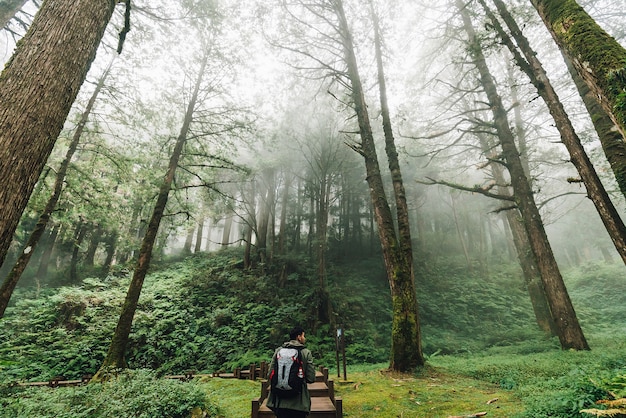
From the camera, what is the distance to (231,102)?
11312 mm

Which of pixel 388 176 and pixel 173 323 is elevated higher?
pixel 388 176

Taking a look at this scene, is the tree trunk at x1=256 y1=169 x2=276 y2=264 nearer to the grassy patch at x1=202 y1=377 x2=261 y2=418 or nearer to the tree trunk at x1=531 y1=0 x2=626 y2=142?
the grassy patch at x1=202 y1=377 x2=261 y2=418

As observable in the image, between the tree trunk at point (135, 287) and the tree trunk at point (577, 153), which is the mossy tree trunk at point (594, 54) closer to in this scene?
the tree trunk at point (577, 153)

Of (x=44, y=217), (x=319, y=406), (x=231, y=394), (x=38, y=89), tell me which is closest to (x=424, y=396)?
(x=319, y=406)

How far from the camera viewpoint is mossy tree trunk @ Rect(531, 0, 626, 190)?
307 cm

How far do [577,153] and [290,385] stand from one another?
6022mm

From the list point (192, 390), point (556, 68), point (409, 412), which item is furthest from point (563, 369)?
point (556, 68)

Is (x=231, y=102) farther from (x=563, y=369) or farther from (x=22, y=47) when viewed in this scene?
(x=563, y=369)

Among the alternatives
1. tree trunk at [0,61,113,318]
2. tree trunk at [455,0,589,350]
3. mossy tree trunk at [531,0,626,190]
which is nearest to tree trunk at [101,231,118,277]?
tree trunk at [0,61,113,318]

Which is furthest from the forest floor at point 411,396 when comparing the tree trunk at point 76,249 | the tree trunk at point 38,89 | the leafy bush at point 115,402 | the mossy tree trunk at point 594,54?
the tree trunk at point 76,249

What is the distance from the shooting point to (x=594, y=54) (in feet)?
11.1

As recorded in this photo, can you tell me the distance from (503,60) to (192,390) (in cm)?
1879

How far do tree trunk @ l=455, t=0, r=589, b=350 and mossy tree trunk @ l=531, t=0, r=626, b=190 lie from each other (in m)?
3.15

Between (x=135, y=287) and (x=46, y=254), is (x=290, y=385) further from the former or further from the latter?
(x=46, y=254)
